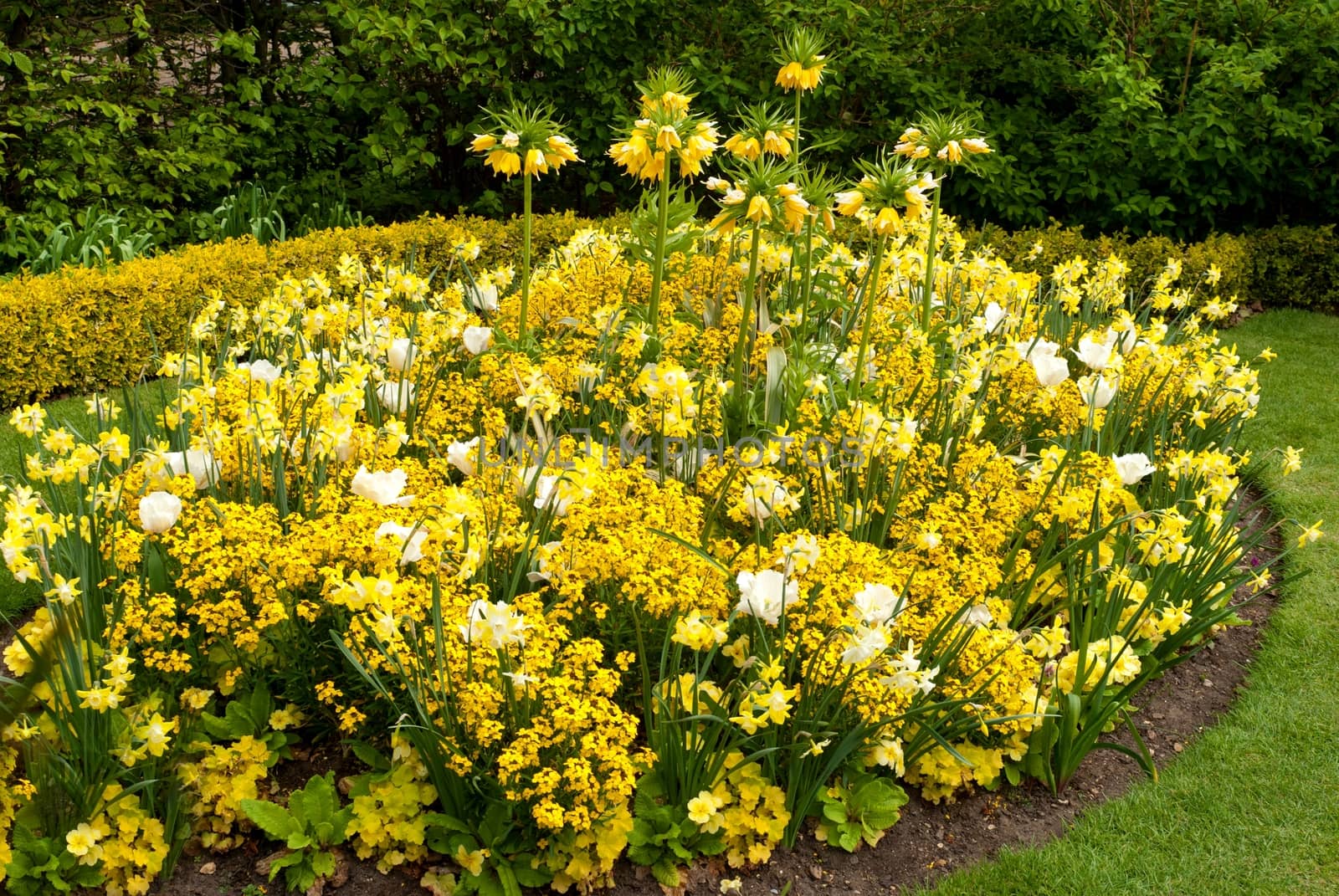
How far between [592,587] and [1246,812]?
1709 millimetres

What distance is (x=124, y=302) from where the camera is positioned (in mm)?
5473

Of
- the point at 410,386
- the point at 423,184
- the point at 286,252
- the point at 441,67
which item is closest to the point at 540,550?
the point at 410,386

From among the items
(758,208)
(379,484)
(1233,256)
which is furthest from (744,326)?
(1233,256)

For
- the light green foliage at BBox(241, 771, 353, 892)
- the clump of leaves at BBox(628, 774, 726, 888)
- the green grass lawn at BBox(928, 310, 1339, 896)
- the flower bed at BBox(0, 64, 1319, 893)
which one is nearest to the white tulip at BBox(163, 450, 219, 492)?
the flower bed at BBox(0, 64, 1319, 893)

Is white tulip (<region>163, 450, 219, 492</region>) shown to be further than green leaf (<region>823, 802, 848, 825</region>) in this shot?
Yes

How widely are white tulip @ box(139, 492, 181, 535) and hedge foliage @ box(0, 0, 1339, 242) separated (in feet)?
15.9

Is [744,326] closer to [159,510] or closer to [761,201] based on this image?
[761,201]

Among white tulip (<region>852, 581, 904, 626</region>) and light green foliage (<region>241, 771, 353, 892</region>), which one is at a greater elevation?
white tulip (<region>852, 581, 904, 626</region>)

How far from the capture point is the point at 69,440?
111 inches

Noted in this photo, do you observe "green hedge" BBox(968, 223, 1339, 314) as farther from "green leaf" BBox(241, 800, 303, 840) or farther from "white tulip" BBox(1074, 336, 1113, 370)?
"green leaf" BBox(241, 800, 303, 840)

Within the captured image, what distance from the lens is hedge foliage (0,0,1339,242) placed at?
22.3 feet

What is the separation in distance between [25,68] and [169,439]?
4.31 m

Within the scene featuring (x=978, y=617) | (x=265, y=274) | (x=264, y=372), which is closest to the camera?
(x=978, y=617)

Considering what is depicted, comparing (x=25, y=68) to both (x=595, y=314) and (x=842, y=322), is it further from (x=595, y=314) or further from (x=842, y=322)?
(x=842, y=322)
